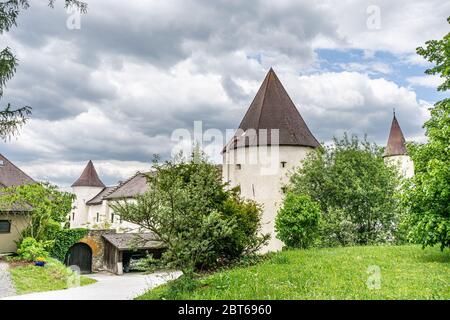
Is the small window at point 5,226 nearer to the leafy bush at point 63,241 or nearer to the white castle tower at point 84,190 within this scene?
the leafy bush at point 63,241

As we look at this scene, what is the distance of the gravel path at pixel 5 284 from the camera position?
13.0m

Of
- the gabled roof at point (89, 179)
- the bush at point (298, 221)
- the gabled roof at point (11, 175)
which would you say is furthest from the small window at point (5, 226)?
the gabled roof at point (89, 179)

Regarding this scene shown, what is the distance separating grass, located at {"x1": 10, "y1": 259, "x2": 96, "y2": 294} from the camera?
1458 centimetres

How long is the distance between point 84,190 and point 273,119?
37330mm

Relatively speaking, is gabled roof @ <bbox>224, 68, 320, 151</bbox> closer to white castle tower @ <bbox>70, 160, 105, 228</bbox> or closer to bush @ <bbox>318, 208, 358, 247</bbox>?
bush @ <bbox>318, 208, 358, 247</bbox>

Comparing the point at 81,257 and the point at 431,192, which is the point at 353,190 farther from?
the point at 81,257

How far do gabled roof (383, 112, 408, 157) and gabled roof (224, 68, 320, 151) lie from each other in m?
16.6

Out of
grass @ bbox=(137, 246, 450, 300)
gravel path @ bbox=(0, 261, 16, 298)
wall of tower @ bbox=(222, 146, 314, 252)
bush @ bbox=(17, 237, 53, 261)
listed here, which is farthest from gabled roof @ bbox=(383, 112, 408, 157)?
gravel path @ bbox=(0, 261, 16, 298)

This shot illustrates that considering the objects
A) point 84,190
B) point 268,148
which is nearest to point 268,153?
point 268,148

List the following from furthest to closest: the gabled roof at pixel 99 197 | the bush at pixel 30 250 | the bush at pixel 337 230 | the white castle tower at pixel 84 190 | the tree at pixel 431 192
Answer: the white castle tower at pixel 84 190 → the gabled roof at pixel 99 197 → the bush at pixel 337 230 → the bush at pixel 30 250 → the tree at pixel 431 192

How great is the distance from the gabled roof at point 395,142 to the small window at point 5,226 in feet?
123

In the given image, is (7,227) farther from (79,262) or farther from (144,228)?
(144,228)

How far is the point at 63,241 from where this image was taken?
27.3m

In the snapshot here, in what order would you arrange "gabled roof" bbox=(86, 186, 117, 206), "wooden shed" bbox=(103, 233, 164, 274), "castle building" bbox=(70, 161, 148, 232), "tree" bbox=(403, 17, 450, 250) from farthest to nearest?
"castle building" bbox=(70, 161, 148, 232)
"gabled roof" bbox=(86, 186, 117, 206)
"wooden shed" bbox=(103, 233, 164, 274)
"tree" bbox=(403, 17, 450, 250)
